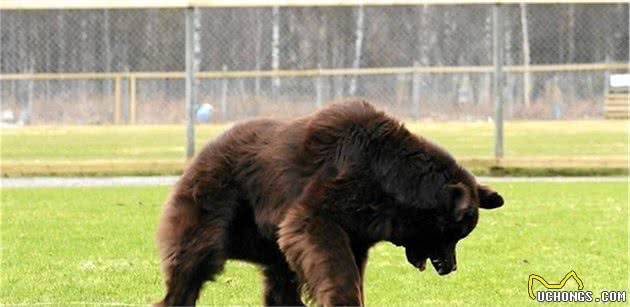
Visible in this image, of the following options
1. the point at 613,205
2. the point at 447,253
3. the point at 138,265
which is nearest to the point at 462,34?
the point at 613,205

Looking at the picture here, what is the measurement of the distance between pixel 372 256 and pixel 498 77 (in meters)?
8.73

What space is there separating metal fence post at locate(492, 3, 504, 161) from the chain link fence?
1146 mm

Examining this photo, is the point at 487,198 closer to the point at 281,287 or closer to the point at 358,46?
the point at 281,287

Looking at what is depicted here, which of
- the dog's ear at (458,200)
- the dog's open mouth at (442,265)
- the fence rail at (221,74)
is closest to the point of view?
the dog's ear at (458,200)

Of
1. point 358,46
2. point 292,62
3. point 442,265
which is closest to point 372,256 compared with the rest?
point 442,265

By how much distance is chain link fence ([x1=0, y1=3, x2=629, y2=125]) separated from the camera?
63.2ft

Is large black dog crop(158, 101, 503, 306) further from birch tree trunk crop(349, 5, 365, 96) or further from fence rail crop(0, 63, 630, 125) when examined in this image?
birch tree trunk crop(349, 5, 365, 96)

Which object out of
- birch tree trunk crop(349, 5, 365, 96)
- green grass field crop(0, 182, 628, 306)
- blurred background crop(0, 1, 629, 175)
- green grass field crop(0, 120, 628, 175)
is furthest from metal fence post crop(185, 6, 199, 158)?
green grass field crop(0, 182, 628, 306)

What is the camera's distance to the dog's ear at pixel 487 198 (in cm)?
588

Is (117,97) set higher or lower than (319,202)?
lower

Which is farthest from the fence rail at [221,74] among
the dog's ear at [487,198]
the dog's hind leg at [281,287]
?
the dog's ear at [487,198]

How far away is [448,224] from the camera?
18.7 ft

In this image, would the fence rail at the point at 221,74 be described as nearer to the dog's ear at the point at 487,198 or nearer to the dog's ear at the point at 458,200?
the dog's ear at the point at 487,198

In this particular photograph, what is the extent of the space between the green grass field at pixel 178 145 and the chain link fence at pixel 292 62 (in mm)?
379
